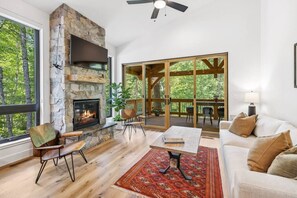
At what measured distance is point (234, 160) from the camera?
197cm

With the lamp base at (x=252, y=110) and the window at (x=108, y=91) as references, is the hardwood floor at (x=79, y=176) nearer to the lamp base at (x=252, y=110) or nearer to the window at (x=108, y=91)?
the window at (x=108, y=91)

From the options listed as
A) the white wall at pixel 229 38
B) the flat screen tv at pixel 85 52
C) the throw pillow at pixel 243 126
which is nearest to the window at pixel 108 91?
the flat screen tv at pixel 85 52

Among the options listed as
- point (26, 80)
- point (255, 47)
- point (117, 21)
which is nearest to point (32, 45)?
point (26, 80)

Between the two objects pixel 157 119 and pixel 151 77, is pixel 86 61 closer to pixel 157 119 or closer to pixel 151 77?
pixel 151 77

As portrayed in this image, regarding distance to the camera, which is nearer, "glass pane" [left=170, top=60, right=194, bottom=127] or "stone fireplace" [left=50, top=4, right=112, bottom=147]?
"stone fireplace" [left=50, top=4, right=112, bottom=147]

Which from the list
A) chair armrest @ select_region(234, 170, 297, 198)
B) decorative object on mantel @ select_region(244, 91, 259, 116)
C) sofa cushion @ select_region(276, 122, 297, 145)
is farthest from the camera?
decorative object on mantel @ select_region(244, 91, 259, 116)

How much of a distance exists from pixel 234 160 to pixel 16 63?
4015 mm

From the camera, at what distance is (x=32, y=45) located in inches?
132

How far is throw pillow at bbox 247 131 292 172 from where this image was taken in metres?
1.58

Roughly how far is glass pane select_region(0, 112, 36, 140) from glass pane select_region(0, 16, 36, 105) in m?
0.27

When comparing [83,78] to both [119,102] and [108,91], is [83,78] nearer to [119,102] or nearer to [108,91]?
[119,102]

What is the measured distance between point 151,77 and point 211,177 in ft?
13.1

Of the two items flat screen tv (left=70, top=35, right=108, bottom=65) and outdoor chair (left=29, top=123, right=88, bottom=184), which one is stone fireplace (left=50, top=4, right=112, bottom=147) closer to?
flat screen tv (left=70, top=35, right=108, bottom=65)

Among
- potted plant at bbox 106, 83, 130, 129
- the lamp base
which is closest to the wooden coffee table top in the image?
the lamp base
